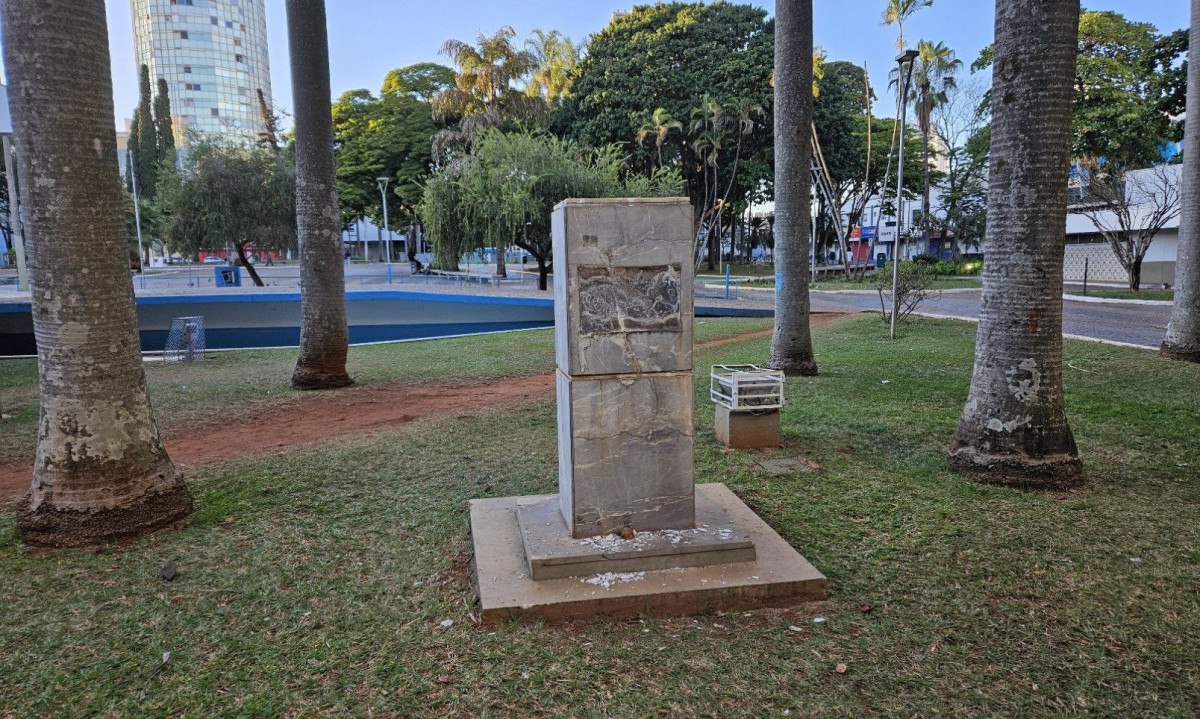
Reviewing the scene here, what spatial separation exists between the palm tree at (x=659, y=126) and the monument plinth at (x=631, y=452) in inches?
1179

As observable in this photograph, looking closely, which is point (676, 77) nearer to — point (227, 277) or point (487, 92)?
point (487, 92)

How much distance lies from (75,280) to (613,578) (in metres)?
3.65

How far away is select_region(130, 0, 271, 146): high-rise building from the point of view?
92438mm

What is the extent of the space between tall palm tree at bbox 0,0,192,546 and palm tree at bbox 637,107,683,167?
29395 millimetres

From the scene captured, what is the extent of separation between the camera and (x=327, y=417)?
845 centimetres

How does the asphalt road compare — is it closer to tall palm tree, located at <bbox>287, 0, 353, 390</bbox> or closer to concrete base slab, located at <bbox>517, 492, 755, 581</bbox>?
concrete base slab, located at <bbox>517, 492, 755, 581</bbox>

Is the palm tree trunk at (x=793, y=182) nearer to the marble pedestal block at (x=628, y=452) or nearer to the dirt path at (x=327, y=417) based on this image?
the dirt path at (x=327, y=417)

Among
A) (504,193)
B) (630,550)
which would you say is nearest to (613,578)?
(630,550)

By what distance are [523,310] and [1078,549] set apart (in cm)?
2145

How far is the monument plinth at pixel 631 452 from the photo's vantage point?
12.6ft

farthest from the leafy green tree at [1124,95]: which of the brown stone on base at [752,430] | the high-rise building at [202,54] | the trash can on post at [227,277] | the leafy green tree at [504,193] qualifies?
the high-rise building at [202,54]

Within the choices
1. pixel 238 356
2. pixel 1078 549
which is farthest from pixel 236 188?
pixel 1078 549

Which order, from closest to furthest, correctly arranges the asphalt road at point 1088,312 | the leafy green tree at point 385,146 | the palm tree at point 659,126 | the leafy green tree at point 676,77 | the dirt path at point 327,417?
the dirt path at point 327,417 → the asphalt road at point 1088,312 → the palm tree at point 659,126 → the leafy green tree at point 676,77 → the leafy green tree at point 385,146

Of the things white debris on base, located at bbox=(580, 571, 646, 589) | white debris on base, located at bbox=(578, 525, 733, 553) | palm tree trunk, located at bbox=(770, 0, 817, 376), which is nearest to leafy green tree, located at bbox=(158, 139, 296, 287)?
palm tree trunk, located at bbox=(770, 0, 817, 376)
